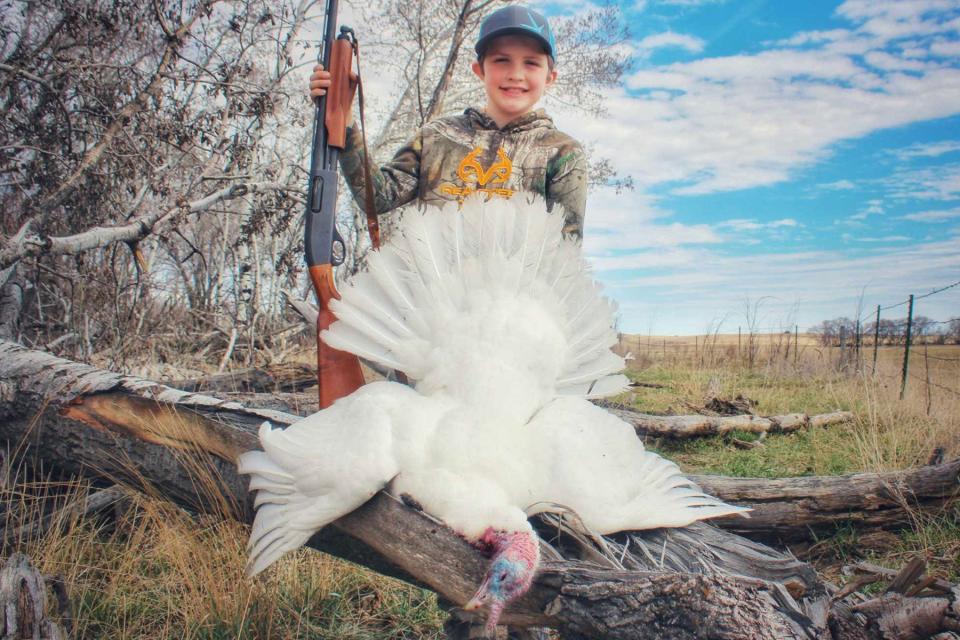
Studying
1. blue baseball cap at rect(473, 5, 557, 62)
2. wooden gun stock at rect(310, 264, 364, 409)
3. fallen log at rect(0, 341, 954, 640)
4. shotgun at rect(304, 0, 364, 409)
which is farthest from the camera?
shotgun at rect(304, 0, 364, 409)

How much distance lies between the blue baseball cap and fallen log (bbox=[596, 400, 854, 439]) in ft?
13.6

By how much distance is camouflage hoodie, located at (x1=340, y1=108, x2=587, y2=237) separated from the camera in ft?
11.8

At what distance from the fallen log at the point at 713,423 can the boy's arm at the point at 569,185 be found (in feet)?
11.0

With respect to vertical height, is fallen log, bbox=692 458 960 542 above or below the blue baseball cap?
below

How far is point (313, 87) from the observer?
11.3 feet

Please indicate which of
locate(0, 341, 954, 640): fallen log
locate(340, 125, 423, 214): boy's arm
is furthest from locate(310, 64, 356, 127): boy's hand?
locate(0, 341, 954, 640): fallen log

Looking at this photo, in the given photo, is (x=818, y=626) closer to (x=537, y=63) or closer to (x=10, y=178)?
(x=537, y=63)

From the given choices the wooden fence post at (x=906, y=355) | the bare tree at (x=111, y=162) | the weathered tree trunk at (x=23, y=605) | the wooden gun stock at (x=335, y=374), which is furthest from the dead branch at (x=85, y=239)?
the wooden fence post at (x=906, y=355)

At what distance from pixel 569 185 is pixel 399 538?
220 cm

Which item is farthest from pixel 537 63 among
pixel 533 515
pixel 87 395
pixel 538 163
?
pixel 87 395

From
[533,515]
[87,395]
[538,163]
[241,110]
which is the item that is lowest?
[533,515]

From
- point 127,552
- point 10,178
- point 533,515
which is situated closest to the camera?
point 533,515

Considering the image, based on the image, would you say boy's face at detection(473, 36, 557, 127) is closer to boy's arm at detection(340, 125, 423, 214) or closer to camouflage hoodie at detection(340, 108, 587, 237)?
camouflage hoodie at detection(340, 108, 587, 237)

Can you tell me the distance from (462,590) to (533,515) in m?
0.41
